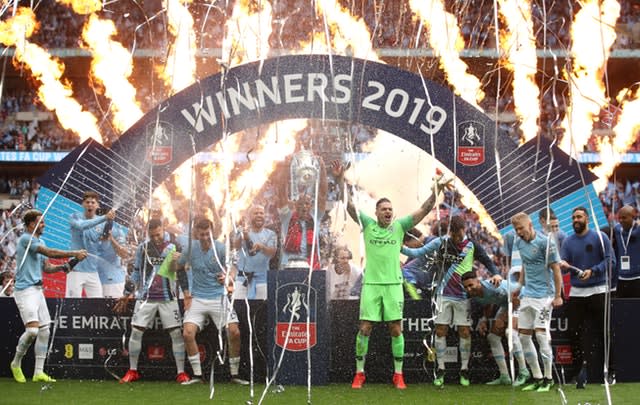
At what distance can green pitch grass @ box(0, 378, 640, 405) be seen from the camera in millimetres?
8344

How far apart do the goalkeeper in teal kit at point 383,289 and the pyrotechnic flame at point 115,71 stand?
16.3ft

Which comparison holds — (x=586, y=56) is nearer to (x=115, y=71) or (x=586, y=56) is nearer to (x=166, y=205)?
(x=166, y=205)

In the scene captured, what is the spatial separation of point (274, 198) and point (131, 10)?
8997mm

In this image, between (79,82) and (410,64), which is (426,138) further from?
(79,82)

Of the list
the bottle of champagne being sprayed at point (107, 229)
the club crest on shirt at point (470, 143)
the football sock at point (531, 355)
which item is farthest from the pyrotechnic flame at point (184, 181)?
the football sock at point (531, 355)

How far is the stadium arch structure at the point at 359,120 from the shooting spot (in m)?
11.0

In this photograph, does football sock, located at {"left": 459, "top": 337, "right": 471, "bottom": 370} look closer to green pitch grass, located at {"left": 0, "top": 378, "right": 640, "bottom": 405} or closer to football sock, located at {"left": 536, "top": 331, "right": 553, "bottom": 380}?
green pitch grass, located at {"left": 0, "top": 378, "right": 640, "bottom": 405}

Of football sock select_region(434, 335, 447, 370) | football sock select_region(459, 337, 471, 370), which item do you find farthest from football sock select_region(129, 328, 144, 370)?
football sock select_region(459, 337, 471, 370)

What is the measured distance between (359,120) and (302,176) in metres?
0.89

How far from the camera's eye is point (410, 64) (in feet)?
74.5

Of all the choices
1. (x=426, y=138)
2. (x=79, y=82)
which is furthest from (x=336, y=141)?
(x=79, y=82)

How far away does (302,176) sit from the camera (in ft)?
37.4

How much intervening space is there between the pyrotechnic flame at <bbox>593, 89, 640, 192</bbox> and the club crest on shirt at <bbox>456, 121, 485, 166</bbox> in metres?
3.35

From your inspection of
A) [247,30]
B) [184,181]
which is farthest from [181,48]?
[184,181]
